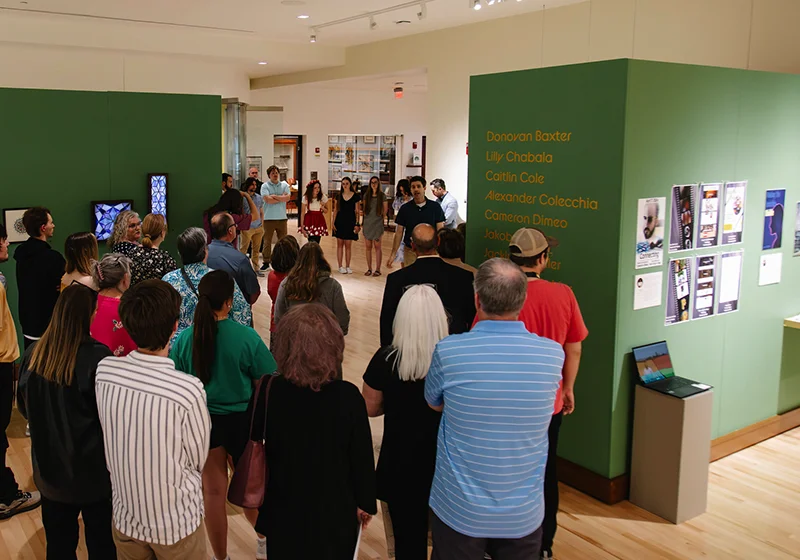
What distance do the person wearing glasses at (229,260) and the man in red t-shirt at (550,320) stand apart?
6.19ft

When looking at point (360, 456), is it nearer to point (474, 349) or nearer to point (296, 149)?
point (474, 349)

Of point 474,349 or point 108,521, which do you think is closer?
point 474,349

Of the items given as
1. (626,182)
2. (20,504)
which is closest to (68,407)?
(20,504)

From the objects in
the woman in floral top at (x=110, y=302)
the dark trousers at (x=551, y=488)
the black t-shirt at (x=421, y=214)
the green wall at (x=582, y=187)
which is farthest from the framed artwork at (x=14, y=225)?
the dark trousers at (x=551, y=488)

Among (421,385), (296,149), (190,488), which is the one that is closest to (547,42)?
(421,385)

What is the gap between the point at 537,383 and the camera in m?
2.46

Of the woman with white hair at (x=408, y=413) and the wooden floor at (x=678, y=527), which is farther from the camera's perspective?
the wooden floor at (x=678, y=527)

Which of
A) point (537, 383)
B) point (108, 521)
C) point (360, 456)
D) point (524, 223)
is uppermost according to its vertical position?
point (524, 223)

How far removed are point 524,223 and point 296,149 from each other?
15.3 m

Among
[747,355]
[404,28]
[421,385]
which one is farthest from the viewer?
[404,28]

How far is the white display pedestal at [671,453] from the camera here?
4.31 meters

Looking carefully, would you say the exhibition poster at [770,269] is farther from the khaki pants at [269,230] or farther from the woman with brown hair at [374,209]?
the khaki pants at [269,230]

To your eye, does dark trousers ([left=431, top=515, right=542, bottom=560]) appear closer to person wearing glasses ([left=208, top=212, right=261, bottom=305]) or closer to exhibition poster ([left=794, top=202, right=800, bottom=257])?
person wearing glasses ([left=208, top=212, right=261, bottom=305])

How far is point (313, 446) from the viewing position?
242 cm
